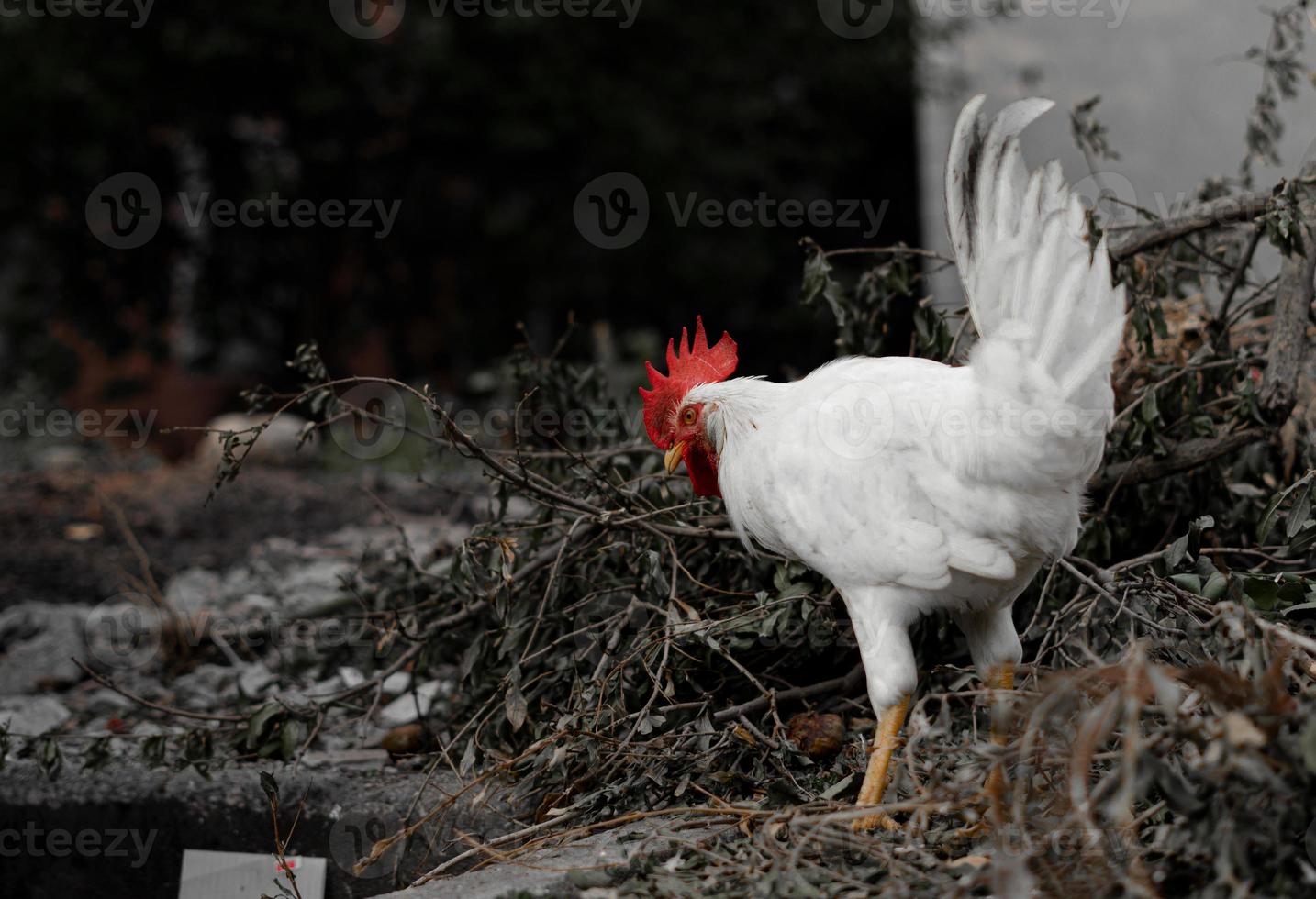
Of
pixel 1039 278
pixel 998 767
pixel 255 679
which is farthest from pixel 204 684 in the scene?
pixel 1039 278

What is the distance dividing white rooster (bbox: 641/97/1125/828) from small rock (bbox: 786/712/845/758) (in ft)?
1.40

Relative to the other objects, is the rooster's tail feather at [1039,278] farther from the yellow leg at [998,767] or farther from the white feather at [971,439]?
the yellow leg at [998,767]

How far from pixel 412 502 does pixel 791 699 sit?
13.9 feet

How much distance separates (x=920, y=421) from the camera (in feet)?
8.20

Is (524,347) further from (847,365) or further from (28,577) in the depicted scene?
(28,577)

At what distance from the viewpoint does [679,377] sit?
2.96 meters

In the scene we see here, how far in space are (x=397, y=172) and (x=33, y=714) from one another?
7.12 meters

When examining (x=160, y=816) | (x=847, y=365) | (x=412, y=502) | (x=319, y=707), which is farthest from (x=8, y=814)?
(x=412, y=502)

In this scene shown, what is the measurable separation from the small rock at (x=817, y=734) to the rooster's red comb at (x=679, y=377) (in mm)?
819

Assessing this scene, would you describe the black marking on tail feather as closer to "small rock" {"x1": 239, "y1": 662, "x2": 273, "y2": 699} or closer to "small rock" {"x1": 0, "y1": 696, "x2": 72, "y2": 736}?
"small rock" {"x1": 239, "y1": 662, "x2": 273, "y2": 699}

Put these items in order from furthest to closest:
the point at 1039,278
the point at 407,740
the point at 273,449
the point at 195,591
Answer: the point at 273,449
the point at 195,591
the point at 407,740
the point at 1039,278

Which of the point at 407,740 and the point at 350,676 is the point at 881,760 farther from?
the point at 350,676

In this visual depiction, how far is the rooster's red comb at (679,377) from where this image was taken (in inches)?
115

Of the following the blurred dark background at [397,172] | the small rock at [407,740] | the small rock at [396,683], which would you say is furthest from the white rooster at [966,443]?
the blurred dark background at [397,172]
